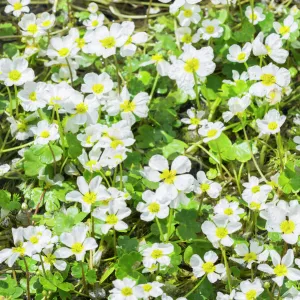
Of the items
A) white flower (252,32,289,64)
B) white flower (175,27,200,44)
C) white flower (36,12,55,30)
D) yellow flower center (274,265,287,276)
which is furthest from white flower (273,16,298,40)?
yellow flower center (274,265,287,276)

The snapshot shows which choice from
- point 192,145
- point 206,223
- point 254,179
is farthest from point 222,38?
point 206,223

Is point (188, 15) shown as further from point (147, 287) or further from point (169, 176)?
point (147, 287)

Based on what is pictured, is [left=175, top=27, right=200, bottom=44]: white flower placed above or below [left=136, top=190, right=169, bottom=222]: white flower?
above

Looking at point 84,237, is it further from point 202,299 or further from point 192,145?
point 192,145

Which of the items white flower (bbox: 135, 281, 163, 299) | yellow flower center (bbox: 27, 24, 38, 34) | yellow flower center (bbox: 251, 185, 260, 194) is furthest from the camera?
yellow flower center (bbox: 27, 24, 38, 34)

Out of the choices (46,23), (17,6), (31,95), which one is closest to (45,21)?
(46,23)

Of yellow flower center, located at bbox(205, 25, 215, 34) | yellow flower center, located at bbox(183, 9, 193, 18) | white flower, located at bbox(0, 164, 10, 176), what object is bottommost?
white flower, located at bbox(0, 164, 10, 176)

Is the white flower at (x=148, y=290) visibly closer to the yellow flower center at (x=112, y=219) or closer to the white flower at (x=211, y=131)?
the yellow flower center at (x=112, y=219)

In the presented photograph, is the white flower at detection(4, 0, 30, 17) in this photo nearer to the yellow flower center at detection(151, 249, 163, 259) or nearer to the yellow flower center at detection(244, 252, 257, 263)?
the yellow flower center at detection(151, 249, 163, 259)
